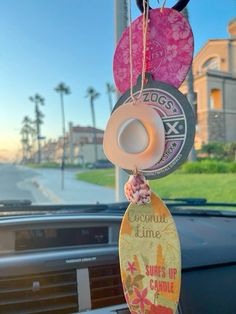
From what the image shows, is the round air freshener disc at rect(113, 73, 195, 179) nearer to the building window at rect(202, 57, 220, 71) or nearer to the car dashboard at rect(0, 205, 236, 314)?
the car dashboard at rect(0, 205, 236, 314)

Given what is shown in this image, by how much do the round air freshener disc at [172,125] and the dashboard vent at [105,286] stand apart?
0.57 meters

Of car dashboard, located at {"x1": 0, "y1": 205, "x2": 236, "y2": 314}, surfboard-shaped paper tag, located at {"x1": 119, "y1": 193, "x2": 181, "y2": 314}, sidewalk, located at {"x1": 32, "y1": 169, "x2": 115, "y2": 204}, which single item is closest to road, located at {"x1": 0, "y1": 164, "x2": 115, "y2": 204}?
sidewalk, located at {"x1": 32, "y1": 169, "x2": 115, "y2": 204}

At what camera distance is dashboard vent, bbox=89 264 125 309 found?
4.64 feet

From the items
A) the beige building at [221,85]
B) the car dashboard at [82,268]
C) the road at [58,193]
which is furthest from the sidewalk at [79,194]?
the car dashboard at [82,268]

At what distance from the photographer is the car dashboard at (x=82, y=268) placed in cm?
137

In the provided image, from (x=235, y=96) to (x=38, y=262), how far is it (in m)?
2.62

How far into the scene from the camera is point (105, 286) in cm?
144

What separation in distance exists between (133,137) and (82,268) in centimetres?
64

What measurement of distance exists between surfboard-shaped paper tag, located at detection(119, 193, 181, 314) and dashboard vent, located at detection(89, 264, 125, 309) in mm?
375

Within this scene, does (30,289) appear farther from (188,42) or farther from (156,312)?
(188,42)

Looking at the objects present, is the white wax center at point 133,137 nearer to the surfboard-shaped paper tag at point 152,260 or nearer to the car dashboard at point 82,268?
the surfboard-shaped paper tag at point 152,260

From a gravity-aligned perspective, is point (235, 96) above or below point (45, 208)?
above

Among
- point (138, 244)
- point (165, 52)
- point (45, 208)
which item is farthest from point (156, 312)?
point (45, 208)

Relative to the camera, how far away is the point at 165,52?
1109 mm
